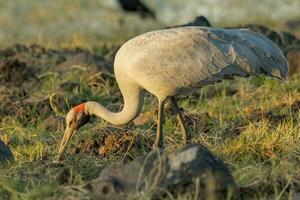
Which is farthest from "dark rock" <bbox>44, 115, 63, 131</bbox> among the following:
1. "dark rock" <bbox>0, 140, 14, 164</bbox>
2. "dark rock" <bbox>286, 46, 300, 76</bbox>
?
"dark rock" <bbox>286, 46, 300, 76</bbox>

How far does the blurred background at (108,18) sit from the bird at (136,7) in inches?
4.7

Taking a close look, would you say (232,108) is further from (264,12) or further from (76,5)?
(76,5)

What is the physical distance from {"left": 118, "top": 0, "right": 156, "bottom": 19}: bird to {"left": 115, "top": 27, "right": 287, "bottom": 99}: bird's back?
472 inches

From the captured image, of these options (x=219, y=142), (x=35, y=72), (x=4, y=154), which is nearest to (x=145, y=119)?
(x=219, y=142)

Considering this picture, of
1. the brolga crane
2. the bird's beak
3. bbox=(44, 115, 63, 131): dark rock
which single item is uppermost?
the brolga crane

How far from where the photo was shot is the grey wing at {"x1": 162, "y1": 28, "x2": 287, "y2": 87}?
27.0 feet

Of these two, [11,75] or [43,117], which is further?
[11,75]

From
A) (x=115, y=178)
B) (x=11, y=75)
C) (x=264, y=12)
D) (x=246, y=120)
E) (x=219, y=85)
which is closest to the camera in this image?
(x=115, y=178)

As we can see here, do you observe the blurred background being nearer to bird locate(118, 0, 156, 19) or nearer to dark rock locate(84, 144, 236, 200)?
bird locate(118, 0, 156, 19)

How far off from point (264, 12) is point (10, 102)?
9.29 m

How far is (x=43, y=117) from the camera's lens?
10.2 m

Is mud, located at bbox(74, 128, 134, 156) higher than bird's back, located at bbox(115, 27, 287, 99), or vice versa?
bird's back, located at bbox(115, 27, 287, 99)

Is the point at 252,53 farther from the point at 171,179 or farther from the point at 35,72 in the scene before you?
the point at 35,72

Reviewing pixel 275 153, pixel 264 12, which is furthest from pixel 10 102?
pixel 264 12
